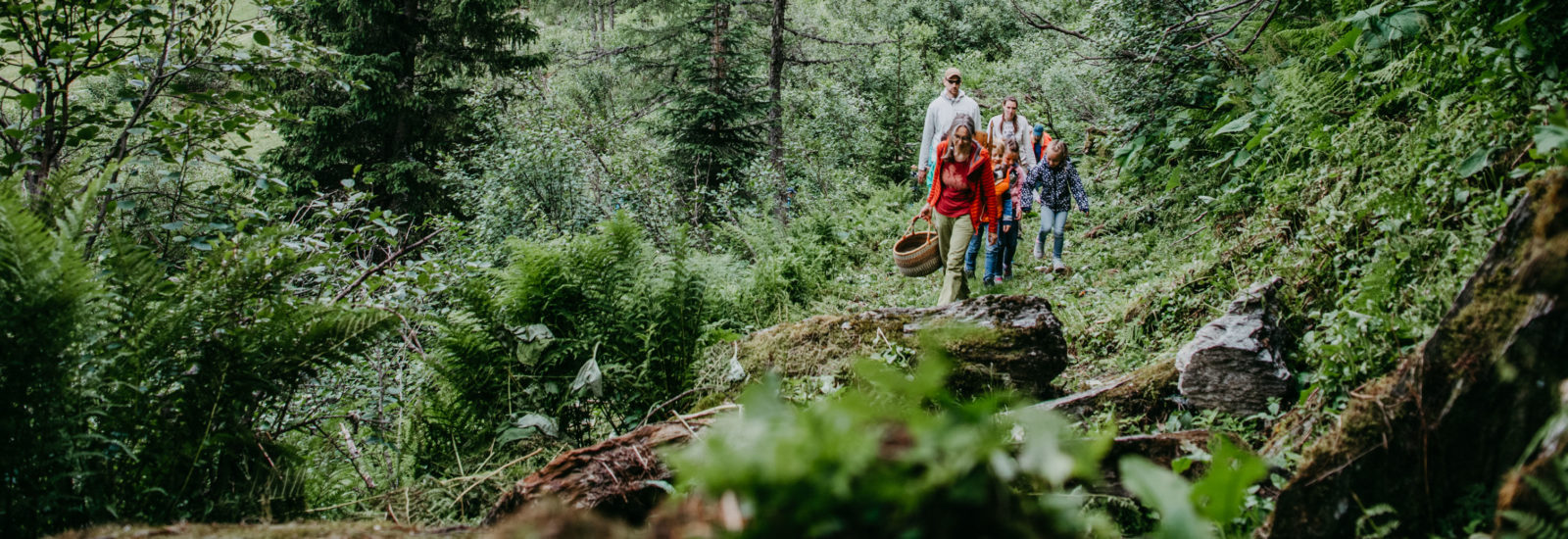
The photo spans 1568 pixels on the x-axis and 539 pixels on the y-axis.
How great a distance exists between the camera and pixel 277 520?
2.61 meters

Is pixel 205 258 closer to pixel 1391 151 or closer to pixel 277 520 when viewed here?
pixel 277 520

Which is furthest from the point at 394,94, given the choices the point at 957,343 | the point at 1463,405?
the point at 1463,405

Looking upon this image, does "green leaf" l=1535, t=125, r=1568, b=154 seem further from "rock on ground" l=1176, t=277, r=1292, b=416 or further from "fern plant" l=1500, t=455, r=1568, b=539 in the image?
"fern plant" l=1500, t=455, r=1568, b=539

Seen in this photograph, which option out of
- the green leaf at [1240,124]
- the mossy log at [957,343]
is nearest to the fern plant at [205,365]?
the mossy log at [957,343]

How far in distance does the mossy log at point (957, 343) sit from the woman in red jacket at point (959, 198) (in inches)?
92.3

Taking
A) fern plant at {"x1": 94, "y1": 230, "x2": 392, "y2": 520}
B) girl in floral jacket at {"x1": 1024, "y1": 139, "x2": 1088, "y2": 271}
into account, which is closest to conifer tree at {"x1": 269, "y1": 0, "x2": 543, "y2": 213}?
girl in floral jacket at {"x1": 1024, "y1": 139, "x2": 1088, "y2": 271}

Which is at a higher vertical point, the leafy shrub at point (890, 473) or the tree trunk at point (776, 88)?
the tree trunk at point (776, 88)

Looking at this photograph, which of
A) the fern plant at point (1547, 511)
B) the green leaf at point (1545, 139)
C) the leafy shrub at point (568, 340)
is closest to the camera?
the fern plant at point (1547, 511)

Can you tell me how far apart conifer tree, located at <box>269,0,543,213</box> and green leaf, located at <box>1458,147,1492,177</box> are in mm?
15403

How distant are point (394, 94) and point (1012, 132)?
1211cm

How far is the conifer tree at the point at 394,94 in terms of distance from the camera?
14.4 m

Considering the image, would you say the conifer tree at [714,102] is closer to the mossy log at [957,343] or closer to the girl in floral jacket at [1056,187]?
the girl in floral jacket at [1056,187]

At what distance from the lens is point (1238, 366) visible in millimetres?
3492

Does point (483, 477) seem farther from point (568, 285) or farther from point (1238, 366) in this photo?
point (1238, 366)
